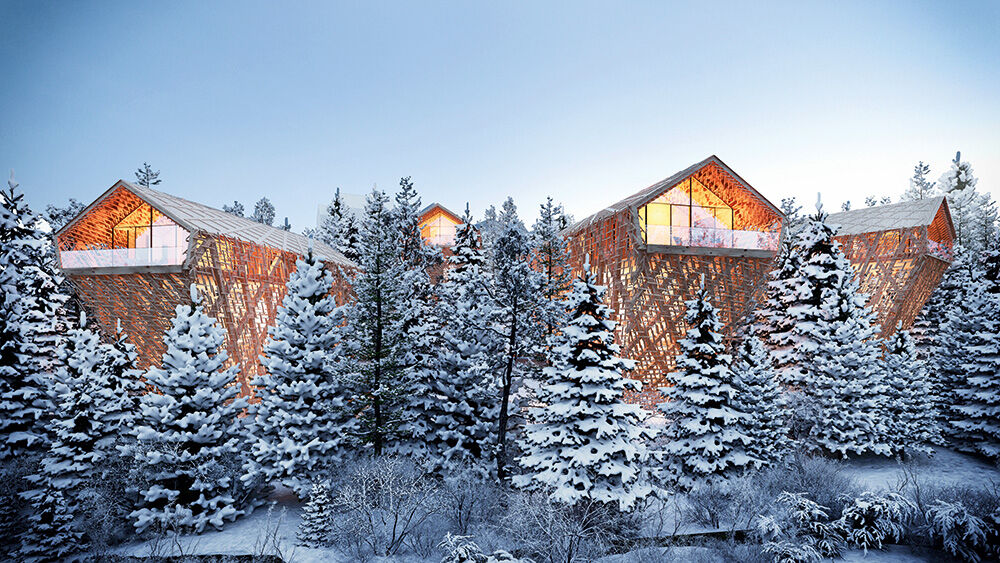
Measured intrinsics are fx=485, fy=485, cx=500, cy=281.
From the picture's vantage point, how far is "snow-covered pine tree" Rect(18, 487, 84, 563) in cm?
1644

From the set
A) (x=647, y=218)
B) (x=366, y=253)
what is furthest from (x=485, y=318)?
(x=647, y=218)

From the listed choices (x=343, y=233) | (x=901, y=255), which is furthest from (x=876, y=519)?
(x=343, y=233)

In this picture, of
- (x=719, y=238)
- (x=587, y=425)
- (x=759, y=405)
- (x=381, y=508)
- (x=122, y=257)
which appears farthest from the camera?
(x=719, y=238)

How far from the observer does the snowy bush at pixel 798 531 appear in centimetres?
1371

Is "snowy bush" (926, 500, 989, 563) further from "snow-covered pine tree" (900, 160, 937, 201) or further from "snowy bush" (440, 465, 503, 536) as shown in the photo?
"snow-covered pine tree" (900, 160, 937, 201)

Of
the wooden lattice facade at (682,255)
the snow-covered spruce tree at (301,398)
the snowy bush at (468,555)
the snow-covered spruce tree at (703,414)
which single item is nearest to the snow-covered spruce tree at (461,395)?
the snow-covered spruce tree at (301,398)

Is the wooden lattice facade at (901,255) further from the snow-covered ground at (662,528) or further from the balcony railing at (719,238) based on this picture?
the snow-covered ground at (662,528)

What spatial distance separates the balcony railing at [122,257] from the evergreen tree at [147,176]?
113 feet

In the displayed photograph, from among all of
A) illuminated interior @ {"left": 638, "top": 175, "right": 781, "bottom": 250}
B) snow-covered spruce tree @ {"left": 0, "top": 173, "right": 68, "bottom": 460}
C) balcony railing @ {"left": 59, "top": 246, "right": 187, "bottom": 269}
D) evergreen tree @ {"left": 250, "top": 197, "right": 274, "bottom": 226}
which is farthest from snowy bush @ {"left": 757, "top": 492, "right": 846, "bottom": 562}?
evergreen tree @ {"left": 250, "top": 197, "right": 274, "bottom": 226}

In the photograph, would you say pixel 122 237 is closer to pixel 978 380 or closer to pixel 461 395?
pixel 461 395

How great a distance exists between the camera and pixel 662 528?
52.2 ft

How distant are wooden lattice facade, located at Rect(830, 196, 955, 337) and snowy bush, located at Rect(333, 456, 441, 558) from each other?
2887 cm

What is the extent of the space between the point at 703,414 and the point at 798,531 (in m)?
4.29

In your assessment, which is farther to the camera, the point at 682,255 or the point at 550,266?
the point at 550,266
